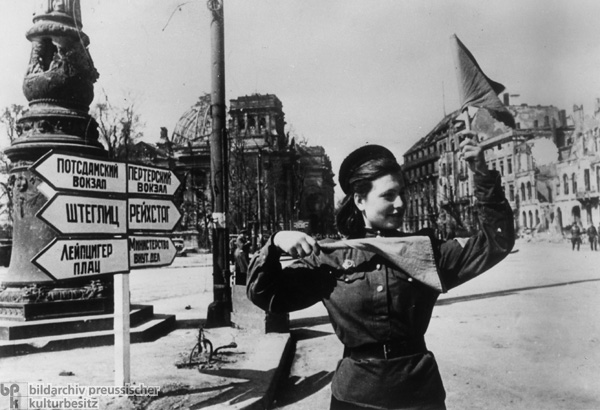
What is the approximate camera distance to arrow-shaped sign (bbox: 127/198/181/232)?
4.35 metres

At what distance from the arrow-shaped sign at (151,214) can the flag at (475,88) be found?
2.95 meters

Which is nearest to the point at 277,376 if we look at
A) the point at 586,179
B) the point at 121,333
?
the point at 121,333

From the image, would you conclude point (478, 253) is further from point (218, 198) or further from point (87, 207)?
point (218, 198)

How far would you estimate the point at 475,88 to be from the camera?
231 centimetres

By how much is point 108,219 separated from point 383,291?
2683 millimetres

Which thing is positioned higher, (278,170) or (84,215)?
(278,170)

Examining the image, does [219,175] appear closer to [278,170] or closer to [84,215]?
[84,215]

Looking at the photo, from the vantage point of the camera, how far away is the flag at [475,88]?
2.23 m

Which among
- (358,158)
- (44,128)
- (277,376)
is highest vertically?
(44,128)

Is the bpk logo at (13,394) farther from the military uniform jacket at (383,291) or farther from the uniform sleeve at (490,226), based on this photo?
the uniform sleeve at (490,226)

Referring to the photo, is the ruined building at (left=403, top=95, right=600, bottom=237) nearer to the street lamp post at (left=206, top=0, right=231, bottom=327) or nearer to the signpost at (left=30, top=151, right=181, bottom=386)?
the street lamp post at (left=206, top=0, right=231, bottom=327)

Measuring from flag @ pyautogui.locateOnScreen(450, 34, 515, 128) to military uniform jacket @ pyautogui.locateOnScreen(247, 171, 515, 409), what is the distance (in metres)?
0.32

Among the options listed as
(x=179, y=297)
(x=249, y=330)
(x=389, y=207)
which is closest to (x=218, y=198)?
(x=249, y=330)

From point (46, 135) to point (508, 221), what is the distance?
6.47 metres
